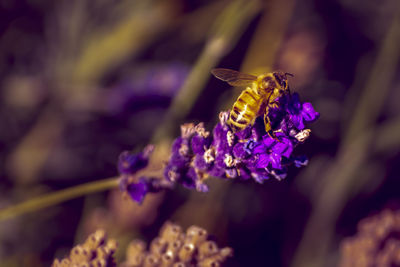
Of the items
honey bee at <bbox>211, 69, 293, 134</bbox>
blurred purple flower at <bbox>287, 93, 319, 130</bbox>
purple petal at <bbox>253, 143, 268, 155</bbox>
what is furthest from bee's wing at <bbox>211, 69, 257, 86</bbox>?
purple petal at <bbox>253, 143, 268, 155</bbox>

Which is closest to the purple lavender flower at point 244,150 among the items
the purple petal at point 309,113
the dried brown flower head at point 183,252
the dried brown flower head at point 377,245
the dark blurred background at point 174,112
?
the purple petal at point 309,113

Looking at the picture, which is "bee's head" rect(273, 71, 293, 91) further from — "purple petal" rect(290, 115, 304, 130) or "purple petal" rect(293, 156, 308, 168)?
"purple petal" rect(293, 156, 308, 168)

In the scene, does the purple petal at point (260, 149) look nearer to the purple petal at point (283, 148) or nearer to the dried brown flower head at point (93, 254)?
the purple petal at point (283, 148)

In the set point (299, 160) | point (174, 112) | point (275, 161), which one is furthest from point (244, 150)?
point (174, 112)

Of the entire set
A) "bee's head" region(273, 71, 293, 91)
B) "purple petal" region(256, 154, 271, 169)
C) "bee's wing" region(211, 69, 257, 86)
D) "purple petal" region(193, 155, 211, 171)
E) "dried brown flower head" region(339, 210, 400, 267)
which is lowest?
"dried brown flower head" region(339, 210, 400, 267)

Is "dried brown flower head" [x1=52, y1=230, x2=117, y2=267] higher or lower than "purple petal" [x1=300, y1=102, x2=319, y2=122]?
lower
